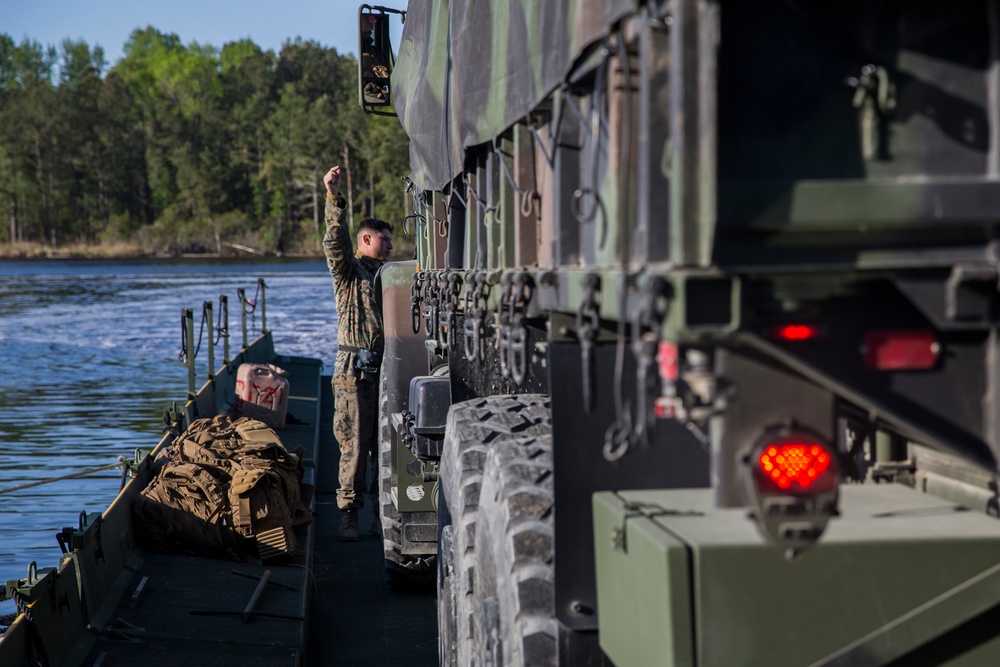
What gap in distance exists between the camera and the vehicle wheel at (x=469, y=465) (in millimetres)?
4176

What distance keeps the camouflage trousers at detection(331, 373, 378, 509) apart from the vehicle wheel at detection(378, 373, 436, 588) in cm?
141

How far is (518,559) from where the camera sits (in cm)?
347

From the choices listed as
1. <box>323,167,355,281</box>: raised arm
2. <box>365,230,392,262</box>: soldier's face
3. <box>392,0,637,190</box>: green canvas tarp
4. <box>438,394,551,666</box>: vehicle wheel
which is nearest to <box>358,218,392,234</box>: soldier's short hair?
<box>365,230,392,262</box>: soldier's face

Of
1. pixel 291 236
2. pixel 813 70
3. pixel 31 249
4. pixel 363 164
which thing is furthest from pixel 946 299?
pixel 31 249

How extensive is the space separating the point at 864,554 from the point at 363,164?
243ft

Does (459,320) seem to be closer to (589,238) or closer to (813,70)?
(589,238)

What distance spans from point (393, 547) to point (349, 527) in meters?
1.74

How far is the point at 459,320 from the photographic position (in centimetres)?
567

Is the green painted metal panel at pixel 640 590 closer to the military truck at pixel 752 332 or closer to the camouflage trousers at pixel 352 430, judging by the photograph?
the military truck at pixel 752 332

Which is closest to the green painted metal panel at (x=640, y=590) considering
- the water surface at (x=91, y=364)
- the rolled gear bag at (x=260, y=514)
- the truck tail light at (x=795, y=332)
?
the truck tail light at (x=795, y=332)

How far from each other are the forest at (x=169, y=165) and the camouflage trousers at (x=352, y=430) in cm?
8615

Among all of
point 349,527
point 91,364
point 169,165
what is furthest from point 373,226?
point 169,165

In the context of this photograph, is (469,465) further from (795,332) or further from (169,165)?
(169,165)

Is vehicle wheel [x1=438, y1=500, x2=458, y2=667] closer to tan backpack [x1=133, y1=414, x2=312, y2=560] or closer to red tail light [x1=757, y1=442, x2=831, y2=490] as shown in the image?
red tail light [x1=757, y1=442, x2=831, y2=490]
